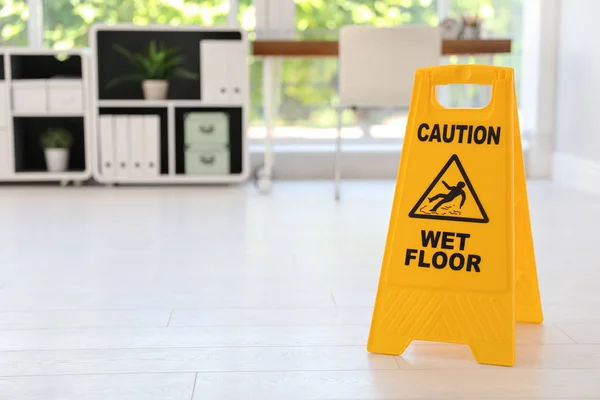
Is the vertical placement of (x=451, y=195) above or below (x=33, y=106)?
below

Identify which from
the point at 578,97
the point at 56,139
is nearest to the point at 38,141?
the point at 56,139

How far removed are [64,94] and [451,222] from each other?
3.10 meters

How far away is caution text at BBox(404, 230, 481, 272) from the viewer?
1.50 meters

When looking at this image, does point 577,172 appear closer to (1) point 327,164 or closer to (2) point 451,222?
(1) point 327,164

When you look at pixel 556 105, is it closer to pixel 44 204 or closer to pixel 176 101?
pixel 176 101

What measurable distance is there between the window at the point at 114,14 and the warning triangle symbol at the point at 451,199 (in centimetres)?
336

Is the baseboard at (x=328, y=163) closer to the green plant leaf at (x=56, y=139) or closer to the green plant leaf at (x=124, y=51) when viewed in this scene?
the green plant leaf at (x=124, y=51)

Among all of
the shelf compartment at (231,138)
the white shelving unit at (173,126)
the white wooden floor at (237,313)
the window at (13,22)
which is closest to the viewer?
the white wooden floor at (237,313)

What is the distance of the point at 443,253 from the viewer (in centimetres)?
151

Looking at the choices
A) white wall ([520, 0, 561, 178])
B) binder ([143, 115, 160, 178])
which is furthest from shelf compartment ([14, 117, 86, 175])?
white wall ([520, 0, 561, 178])

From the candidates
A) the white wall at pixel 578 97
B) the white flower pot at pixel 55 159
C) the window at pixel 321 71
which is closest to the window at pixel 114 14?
the window at pixel 321 71

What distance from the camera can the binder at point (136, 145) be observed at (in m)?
4.14

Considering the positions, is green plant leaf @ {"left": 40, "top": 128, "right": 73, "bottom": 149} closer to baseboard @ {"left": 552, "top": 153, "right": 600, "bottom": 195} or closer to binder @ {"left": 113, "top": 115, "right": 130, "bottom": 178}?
binder @ {"left": 113, "top": 115, "right": 130, "bottom": 178}

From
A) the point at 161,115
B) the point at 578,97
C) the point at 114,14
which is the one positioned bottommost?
the point at 161,115
